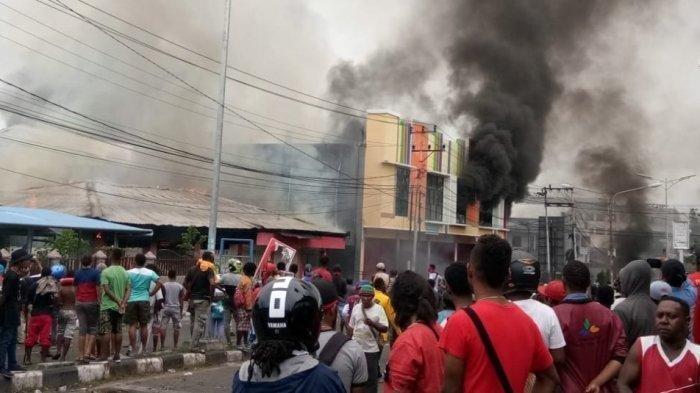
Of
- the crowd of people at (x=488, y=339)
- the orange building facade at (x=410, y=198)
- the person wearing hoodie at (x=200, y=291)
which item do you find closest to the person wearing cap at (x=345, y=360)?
the crowd of people at (x=488, y=339)

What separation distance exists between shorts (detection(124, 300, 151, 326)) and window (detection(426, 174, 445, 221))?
29.8 m

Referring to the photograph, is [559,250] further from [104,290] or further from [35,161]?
[104,290]

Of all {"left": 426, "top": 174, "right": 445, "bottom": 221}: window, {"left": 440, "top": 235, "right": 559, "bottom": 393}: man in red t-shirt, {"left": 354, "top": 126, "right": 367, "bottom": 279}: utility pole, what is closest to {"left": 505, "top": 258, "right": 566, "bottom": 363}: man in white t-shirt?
{"left": 440, "top": 235, "right": 559, "bottom": 393}: man in red t-shirt

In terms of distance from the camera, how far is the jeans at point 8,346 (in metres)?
8.30

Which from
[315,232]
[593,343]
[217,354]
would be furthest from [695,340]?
[315,232]

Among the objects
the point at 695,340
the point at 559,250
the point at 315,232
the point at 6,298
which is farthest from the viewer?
the point at 559,250

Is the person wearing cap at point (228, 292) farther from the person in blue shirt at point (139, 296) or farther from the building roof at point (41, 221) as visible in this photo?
the building roof at point (41, 221)

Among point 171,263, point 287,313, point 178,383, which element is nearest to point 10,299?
point 178,383

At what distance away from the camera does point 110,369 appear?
934 centimetres

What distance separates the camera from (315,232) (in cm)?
3095

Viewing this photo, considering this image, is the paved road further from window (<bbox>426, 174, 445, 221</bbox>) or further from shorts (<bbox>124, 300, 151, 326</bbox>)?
window (<bbox>426, 174, 445, 221</bbox>)

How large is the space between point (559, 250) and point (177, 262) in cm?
2273

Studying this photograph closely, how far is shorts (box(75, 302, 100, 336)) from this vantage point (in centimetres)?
955

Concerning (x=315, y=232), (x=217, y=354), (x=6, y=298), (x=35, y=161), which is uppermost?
(x=35, y=161)
